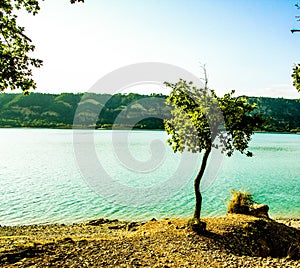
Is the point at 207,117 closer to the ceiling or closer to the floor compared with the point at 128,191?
closer to the ceiling

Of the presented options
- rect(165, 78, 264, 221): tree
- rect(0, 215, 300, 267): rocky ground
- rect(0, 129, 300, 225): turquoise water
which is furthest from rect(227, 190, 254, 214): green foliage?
rect(0, 129, 300, 225): turquoise water

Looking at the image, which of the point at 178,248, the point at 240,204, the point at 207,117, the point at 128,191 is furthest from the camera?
the point at 128,191

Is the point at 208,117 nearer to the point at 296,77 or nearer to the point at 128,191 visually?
the point at 296,77

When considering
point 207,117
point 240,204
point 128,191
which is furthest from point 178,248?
point 128,191

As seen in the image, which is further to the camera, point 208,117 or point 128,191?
point 128,191

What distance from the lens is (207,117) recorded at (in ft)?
54.8

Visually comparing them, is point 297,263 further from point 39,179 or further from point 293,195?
point 39,179

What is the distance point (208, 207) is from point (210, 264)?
2035cm

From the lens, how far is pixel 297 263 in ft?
40.4

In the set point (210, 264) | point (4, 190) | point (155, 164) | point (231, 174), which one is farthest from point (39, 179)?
point (210, 264)

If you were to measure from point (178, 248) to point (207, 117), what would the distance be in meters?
6.83

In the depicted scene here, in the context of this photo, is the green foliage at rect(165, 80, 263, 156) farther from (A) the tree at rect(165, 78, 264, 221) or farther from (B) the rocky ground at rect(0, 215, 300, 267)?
(B) the rocky ground at rect(0, 215, 300, 267)

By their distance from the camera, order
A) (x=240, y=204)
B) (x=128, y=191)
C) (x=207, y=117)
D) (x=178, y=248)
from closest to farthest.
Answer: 1. (x=178, y=248)
2. (x=207, y=117)
3. (x=240, y=204)
4. (x=128, y=191)

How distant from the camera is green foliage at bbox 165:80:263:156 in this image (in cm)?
1681
